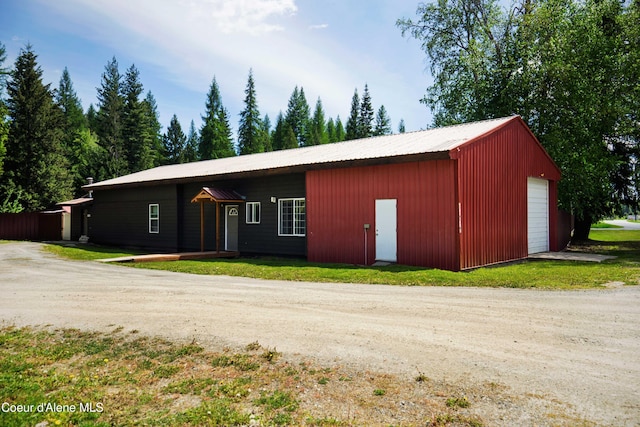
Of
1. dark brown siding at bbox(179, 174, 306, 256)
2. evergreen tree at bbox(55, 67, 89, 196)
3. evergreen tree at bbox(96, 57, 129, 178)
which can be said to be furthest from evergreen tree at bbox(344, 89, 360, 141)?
dark brown siding at bbox(179, 174, 306, 256)

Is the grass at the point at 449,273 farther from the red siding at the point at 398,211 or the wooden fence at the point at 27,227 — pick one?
the wooden fence at the point at 27,227

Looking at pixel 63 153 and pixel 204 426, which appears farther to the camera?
pixel 63 153

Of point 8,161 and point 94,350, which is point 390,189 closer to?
point 94,350

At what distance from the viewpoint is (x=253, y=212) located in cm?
1753

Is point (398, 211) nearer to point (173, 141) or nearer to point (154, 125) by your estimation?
point (173, 141)

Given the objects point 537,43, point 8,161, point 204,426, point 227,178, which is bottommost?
point 204,426

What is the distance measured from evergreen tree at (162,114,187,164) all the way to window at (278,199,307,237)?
42749mm

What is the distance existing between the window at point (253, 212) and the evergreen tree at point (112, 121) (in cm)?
2928

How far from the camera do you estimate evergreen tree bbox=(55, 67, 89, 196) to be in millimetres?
42344

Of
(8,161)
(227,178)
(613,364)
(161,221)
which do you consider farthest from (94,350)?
(8,161)

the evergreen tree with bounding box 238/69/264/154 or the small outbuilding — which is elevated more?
the evergreen tree with bounding box 238/69/264/154

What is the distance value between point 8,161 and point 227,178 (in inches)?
1061

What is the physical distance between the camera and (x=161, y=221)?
2102 centimetres

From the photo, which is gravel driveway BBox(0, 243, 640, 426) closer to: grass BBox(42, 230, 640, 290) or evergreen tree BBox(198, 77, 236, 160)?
grass BBox(42, 230, 640, 290)
